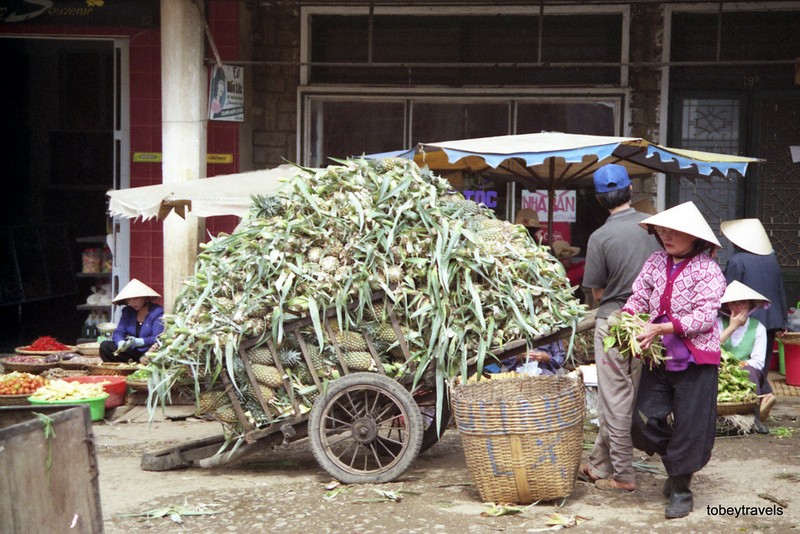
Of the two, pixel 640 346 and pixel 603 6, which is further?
pixel 603 6

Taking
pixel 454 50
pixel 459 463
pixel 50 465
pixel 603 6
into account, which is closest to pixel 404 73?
pixel 454 50

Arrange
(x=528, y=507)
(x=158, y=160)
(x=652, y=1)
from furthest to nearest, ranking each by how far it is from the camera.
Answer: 1. (x=158, y=160)
2. (x=652, y=1)
3. (x=528, y=507)

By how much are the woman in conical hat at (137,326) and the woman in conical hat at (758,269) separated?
5.18m

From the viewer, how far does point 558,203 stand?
39.4 ft

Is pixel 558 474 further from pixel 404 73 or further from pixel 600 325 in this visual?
pixel 404 73

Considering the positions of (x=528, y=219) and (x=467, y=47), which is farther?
(x=467, y=47)

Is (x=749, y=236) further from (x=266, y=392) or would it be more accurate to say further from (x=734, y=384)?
(x=266, y=392)

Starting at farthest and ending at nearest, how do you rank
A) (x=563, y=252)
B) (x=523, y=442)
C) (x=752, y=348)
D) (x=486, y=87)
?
(x=486, y=87) → (x=563, y=252) → (x=752, y=348) → (x=523, y=442)

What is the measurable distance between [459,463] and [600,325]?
5.30ft

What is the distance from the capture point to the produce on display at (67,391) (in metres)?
8.56

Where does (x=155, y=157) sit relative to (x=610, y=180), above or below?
above

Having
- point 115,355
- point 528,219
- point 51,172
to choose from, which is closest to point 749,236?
point 528,219

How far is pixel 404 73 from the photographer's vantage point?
12.0 metres

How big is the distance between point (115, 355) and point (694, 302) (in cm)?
623
